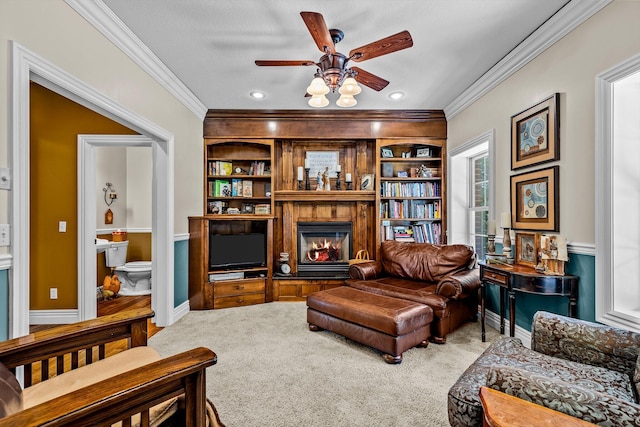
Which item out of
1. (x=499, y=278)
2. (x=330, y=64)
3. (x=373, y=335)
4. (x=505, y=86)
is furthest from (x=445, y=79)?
(x=373, y=335)

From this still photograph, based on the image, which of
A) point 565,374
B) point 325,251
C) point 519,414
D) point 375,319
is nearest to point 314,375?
point 375,319

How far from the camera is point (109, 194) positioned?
4.86 metres

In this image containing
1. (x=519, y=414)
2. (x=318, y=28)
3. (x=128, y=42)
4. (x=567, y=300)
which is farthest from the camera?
(x=128, y=42)

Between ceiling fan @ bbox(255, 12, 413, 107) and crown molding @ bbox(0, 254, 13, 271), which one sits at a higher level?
ceiling fan @ bbox(255, 12, 413, 107)

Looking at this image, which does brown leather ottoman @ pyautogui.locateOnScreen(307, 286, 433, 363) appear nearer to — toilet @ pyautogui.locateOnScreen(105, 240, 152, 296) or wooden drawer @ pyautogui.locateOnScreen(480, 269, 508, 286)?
wooden drawer @ pyautogui.locateOnScreen(480, 269, 508, 286)

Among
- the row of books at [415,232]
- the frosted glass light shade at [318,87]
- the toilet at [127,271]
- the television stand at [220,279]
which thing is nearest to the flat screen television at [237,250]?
the television stand at [220,279]

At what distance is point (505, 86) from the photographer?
10.1 ft

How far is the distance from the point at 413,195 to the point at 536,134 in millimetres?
1908

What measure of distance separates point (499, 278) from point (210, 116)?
3.90 meters

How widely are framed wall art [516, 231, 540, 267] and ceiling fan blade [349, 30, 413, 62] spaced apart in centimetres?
193

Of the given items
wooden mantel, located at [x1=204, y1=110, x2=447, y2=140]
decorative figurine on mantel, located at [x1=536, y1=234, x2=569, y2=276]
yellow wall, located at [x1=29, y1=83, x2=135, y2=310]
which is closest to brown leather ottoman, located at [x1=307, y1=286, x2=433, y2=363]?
decorative figurine on mantel, located at [x1=536, y1=234, x2=569, y2=276]

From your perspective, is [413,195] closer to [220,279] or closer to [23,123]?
[220,279]

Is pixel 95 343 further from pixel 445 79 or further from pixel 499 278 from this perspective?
pixel 445 79

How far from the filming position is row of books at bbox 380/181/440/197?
4441 millimetres
